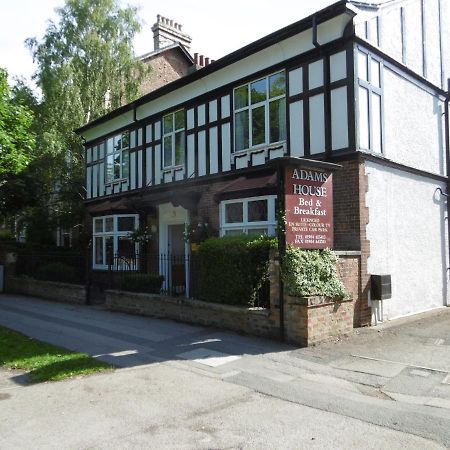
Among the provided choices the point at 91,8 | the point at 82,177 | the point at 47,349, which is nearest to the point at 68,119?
the point at 82,177

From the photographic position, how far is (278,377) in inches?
246

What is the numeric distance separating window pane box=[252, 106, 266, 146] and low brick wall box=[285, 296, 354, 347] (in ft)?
17.7

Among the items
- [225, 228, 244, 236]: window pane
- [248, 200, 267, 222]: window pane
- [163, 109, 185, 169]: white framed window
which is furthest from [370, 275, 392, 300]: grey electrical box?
[163, 109, 185, 169]: white framed window

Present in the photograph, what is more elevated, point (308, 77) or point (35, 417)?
point (308, 77)

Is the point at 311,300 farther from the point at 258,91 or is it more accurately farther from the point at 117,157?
the point at 117,157

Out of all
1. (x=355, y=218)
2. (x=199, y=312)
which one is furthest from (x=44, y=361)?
(x=355, y=218)

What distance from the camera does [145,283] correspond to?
11.7m

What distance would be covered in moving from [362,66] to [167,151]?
7297mm

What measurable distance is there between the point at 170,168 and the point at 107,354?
8.61 metres

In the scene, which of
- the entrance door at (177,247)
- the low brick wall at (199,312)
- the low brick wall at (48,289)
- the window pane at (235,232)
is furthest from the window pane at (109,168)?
the window pane at (235,232)

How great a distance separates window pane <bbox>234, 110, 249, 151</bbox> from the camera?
12664 mm

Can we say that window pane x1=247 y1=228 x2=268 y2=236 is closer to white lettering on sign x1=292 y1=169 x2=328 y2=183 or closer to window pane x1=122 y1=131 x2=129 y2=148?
white lettering on sign x1=292 y1=169 x2=328 y2=183

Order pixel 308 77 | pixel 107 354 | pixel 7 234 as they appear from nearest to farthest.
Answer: pixel 107 354 → pixel 308 77 → pixel 7 234

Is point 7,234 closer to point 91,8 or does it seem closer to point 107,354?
point 91,8
